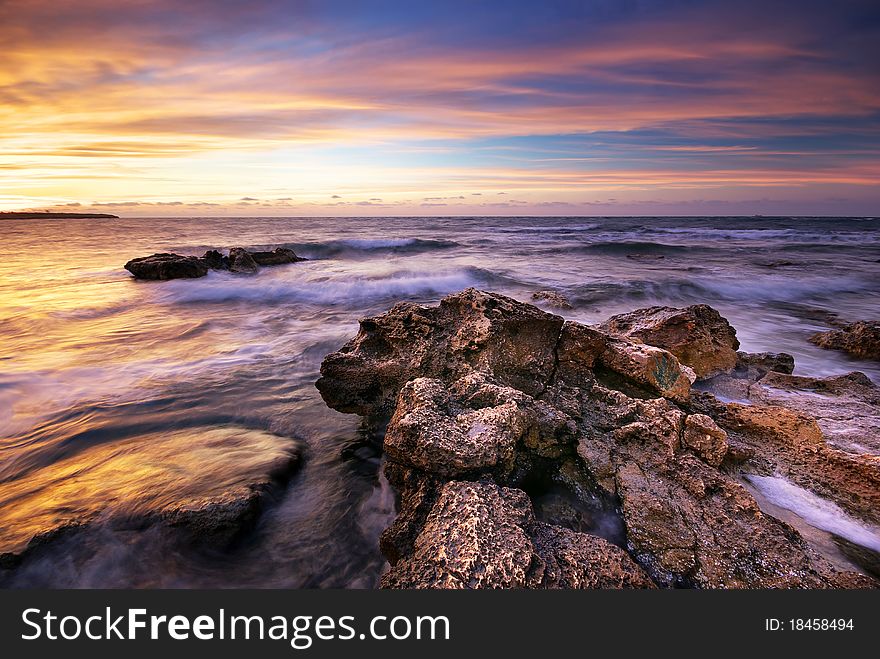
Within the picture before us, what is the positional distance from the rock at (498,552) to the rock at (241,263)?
14581 mm

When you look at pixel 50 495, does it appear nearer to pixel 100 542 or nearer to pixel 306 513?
pixel 100 542

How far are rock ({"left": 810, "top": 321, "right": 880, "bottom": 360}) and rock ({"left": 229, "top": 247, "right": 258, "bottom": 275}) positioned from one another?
15.1 m

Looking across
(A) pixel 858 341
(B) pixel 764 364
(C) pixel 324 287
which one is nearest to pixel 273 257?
(C) pixel 324 287

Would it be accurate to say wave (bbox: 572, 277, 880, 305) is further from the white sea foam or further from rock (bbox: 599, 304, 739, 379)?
the white sea foam

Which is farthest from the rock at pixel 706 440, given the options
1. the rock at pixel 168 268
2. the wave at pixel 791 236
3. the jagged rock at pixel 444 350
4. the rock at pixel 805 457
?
the wave at pixel 791 236

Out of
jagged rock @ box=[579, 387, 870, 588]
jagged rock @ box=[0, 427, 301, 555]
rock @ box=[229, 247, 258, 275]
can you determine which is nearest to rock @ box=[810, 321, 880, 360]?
jagged rock @ box=[579, 387, 870, 588]

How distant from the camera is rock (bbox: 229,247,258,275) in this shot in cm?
1488

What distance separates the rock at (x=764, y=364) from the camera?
5184 millimetres

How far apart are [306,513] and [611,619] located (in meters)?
2.35

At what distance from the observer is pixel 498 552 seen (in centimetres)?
188

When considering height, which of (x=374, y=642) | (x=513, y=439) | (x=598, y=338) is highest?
(x=598, y=338)

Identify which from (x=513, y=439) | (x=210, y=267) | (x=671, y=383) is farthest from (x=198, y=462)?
(x=210, y=267)

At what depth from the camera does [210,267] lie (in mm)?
14812

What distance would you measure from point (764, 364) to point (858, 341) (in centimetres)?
204
